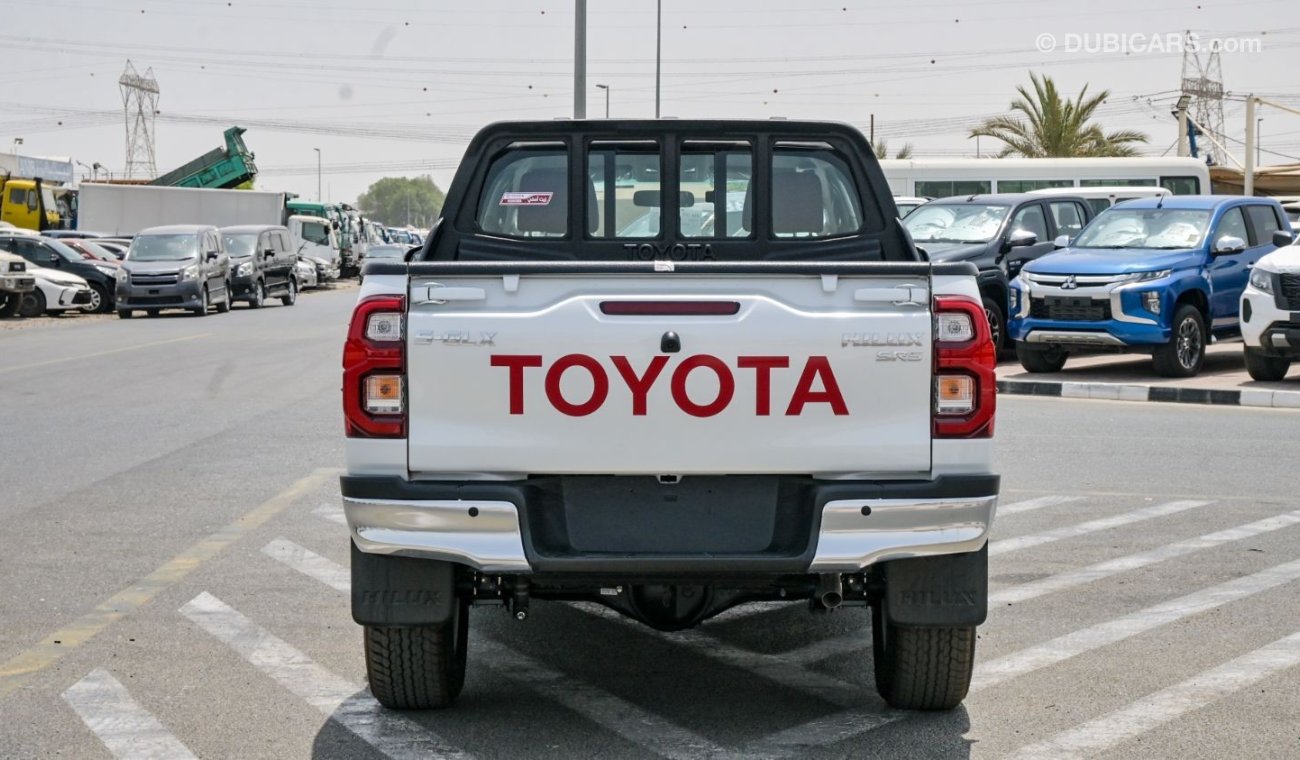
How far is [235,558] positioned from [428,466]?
344 centimetres

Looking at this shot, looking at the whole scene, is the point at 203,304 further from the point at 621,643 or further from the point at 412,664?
the point at 412,664

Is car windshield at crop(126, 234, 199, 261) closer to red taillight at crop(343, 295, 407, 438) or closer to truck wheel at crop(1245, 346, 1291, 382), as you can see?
truck wheel at crop(1245, 346, 1291, 382)

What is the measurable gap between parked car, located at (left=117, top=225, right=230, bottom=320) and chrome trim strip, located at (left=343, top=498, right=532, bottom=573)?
2805cm

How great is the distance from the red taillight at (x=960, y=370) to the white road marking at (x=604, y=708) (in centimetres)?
113

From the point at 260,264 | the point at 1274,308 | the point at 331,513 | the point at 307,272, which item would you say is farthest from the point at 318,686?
Result: the point at 307,272

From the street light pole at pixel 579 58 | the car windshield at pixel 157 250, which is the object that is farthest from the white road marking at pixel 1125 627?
the car windshield at pixel 157 250

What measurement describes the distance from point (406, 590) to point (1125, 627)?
304 cm

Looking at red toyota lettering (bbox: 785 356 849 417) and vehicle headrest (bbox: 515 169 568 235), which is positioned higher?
vehicle headrest (bbox: 515 169 568 235)

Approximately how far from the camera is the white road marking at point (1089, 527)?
817 cm

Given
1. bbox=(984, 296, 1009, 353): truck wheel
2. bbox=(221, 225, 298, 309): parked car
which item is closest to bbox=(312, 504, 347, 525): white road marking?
bbox=(984, 296, 1009, 353): truck wheel

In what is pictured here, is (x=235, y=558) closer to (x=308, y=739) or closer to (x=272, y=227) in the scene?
(x=308, y=739)

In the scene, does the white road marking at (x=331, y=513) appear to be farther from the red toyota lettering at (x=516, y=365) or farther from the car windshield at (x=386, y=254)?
the red toyota lettering at (x=516, y=365)

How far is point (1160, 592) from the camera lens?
23.1 ft

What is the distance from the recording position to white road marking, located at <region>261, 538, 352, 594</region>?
23.8 ft
